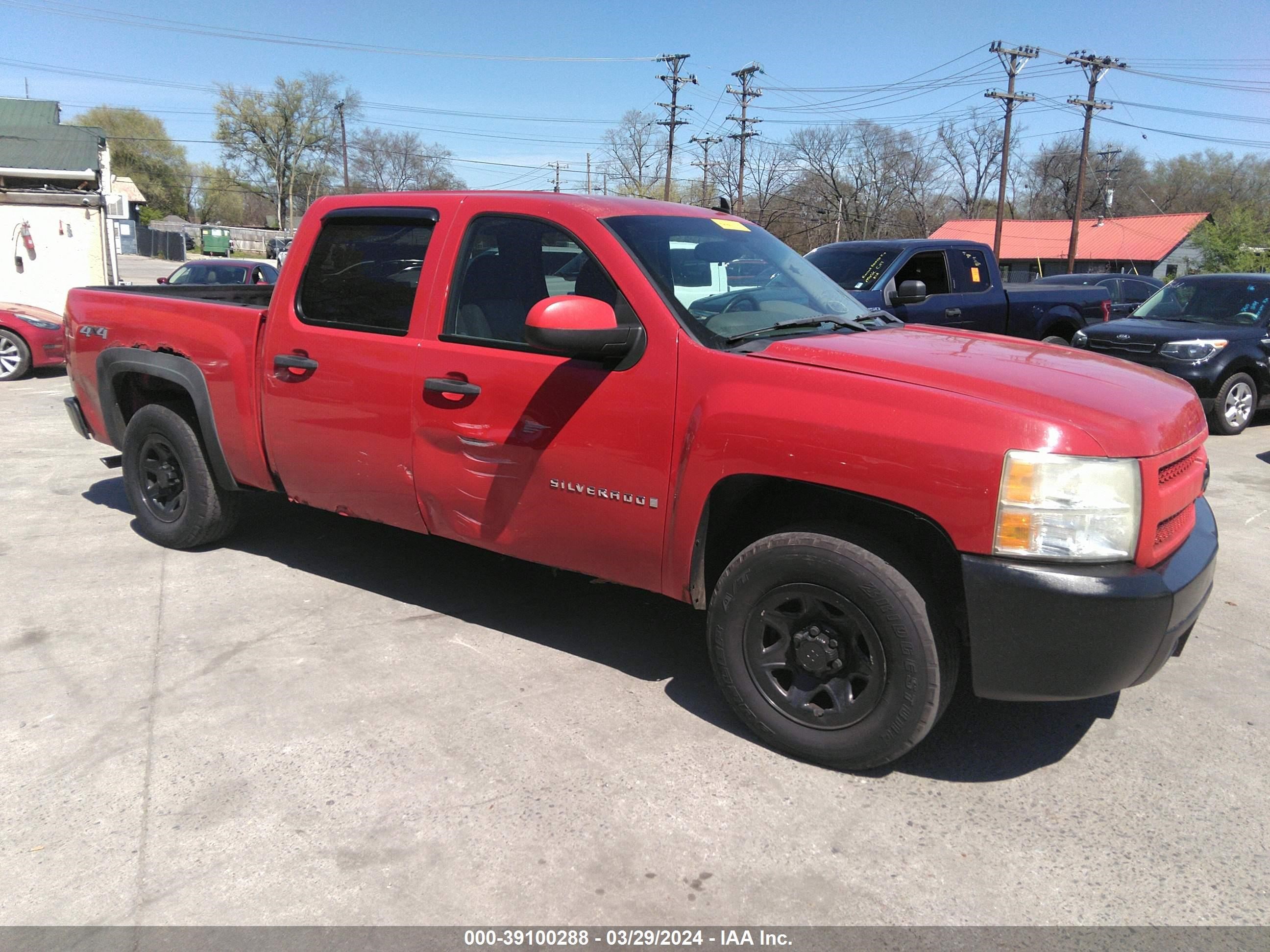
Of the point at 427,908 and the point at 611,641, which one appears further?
the point at 611,641

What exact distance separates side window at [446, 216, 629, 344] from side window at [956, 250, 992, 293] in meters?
7.88

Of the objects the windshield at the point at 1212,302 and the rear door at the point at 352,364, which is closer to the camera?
the rear door at the point at 352,364

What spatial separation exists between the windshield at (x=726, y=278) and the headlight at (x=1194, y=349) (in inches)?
282

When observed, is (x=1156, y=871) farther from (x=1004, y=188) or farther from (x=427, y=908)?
(x=1004, y=188)

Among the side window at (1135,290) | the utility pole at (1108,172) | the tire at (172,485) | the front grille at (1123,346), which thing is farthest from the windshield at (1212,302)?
the utility pole at (1108,172)

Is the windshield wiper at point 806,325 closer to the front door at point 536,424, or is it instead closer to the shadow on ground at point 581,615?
the front door at point 536,424

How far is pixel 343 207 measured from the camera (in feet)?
15.0

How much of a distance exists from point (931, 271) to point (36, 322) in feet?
38.8

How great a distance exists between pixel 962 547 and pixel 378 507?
264 centimetres

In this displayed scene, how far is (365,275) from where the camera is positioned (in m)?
4.36

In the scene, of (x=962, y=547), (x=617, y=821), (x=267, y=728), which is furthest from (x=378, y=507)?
(x=962, y=547)

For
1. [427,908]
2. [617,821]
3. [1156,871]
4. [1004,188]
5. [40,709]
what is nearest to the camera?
[427,908]

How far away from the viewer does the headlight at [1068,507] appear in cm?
276

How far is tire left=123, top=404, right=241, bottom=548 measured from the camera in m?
5.17
